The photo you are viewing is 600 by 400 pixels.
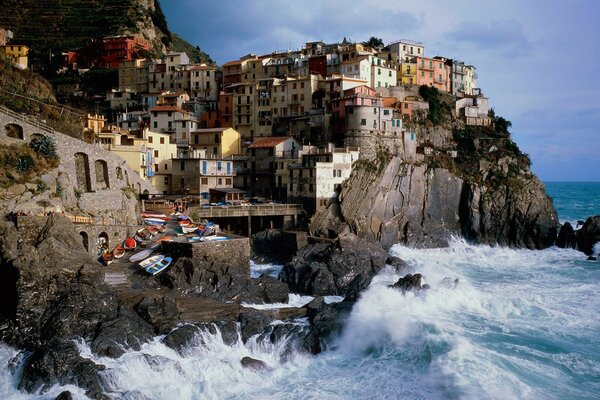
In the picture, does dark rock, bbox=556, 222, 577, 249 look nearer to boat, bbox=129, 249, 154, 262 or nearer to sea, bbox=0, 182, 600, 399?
sea, bbox=0, 182, 600, 399

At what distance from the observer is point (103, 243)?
42062mm

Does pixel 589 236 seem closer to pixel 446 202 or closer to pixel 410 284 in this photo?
pixel 446 202

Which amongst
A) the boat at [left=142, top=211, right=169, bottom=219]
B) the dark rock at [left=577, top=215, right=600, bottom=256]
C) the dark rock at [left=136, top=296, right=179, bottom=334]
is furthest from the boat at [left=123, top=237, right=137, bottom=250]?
the dark rock at [left=577, top=215, right=600, bottom=256]

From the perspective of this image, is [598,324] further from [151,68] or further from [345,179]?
[151,68]

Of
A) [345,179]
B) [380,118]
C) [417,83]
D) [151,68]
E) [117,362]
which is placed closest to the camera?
[117,362]

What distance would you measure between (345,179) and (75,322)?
3639 centimetres

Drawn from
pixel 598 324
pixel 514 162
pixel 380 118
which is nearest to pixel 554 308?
pixel 598 324

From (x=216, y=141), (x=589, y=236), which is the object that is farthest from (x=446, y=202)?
(x=216, y=141)

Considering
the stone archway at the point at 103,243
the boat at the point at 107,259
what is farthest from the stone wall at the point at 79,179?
the boat at the point at 107,259

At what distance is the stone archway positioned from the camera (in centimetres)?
4166

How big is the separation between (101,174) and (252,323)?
71.3 feet

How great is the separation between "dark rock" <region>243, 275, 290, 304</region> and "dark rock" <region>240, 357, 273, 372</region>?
9.14 metres

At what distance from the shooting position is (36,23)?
122000mm

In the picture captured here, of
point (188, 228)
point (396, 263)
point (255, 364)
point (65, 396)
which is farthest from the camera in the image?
point (396, 263)
